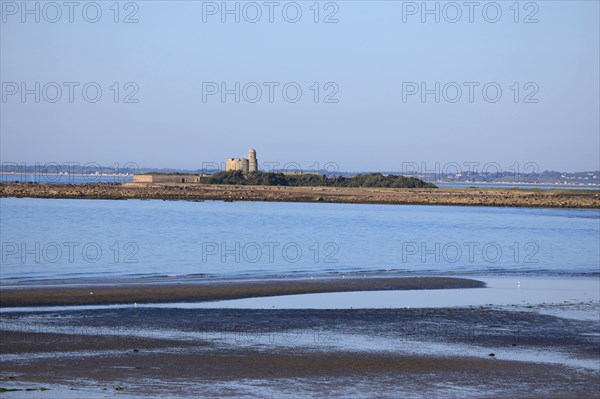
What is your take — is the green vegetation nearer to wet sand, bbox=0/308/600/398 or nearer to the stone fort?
the stone fort

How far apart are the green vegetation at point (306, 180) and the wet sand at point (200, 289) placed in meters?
101

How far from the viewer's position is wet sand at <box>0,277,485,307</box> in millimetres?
21734

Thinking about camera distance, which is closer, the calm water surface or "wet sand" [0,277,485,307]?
"wet sand" [0,277,485,307]

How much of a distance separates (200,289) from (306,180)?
10842 cm

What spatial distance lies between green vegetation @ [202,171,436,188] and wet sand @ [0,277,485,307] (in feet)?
330

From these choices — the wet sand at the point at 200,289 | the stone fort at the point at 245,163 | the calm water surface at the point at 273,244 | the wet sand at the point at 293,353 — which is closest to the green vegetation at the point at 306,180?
the stone fort at the point at 245,163

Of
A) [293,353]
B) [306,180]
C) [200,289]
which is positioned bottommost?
[293,353]

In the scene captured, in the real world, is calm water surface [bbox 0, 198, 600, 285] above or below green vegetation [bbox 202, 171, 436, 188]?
below

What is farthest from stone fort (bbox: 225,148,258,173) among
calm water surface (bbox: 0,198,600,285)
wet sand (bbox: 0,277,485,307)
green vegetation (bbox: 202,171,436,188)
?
wet sand (bbox: 0,277,485,307)

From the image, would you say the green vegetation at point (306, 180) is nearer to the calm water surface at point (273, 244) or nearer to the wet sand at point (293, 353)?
the calm water surface at point (273, 244)

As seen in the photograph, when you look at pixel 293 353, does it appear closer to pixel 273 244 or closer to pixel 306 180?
pixel 273 244

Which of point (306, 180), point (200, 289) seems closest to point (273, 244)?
point (200, 289)

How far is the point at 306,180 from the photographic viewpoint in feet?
434

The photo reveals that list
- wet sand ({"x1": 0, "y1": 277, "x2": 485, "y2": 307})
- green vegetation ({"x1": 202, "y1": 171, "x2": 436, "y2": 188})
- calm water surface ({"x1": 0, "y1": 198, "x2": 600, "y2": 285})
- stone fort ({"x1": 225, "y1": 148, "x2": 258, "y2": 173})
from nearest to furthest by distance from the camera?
wet sand ({"x1": 0, "y1": 277, "x2": 485, "y2": 307})
calm water surface ({"x1": 0, "y1": 198, "x2": 600, "y2": 285})
green vegetation ({"x1": 202, "y1": 171, "x2": 436, "y2": 188})
stone fort ({"x1": 225, "y1": 148, "x2": 258, "y2": 173})
